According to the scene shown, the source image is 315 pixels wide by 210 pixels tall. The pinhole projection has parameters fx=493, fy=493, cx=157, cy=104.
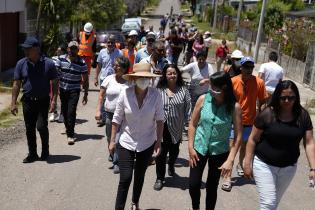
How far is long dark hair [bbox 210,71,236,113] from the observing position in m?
4.73

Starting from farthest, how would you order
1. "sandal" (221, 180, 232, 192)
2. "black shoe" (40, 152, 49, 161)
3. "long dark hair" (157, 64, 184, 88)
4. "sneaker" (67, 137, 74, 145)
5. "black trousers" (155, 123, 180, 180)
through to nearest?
1. "sneaker" (67, 137, 74, 145)
2. "black shoe" (40, 152, 49, 161)
3. "sandal" (221, 180, 232, 192)
4. "black trousers" (155, 123, 180, 180)
5. "long dark hair" (157, 64, 184, 88)

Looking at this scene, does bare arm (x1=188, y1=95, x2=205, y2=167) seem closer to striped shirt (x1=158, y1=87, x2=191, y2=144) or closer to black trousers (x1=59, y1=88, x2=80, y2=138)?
striped shirt (x1=158, y1=87, x2=191, y2=144)

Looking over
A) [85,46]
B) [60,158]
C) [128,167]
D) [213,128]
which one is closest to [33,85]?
[60,158]

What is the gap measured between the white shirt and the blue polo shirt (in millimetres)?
2345

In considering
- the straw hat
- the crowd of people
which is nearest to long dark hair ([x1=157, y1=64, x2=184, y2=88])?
the crowd of people

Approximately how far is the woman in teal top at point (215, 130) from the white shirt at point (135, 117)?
0.43m

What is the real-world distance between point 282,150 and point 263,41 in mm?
26788

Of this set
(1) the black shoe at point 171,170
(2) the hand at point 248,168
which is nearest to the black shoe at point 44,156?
(1) the black shoe at point 171,170

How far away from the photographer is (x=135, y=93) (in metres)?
4.99

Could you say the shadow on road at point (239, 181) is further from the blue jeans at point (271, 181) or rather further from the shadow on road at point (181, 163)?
the blue jeans at point (271, 181)

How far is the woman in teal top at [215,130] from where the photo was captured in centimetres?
478

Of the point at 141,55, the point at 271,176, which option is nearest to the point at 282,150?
the point at 271,176

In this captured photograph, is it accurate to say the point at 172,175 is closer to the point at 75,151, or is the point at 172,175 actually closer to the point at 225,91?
the point at 75,151

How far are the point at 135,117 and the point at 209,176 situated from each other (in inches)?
38.8
